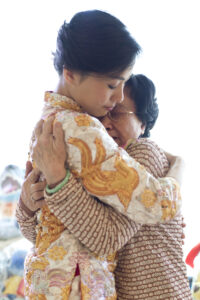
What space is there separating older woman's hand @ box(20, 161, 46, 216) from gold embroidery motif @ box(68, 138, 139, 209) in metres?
0.20

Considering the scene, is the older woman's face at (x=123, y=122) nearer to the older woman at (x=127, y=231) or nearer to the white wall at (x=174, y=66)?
the older woman at (x=127, y=231)

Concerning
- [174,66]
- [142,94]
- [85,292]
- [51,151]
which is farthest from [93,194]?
[174,66]

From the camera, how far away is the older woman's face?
1.41 meters

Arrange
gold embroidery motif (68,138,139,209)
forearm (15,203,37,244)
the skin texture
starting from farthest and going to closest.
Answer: forearm (15,203,37,244)
the skin texture
gold embroidery motif (68,138,139,209)

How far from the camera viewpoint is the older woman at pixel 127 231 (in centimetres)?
103

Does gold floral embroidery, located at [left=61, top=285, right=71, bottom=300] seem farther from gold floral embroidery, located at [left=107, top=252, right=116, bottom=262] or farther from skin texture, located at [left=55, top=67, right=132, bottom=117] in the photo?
skin texture, located at [left=55, top=67, right=132, bottom=117]

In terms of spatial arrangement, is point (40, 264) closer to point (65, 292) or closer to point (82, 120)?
point (65, 292)

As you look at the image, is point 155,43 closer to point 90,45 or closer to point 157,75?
point 157,75

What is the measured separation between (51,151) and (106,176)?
170 mm

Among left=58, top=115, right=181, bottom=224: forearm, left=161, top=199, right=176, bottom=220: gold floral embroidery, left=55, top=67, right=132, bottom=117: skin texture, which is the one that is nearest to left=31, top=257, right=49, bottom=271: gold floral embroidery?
left=58, top=115, right=181, bottom=224: forearm

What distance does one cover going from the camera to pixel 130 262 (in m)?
1.16

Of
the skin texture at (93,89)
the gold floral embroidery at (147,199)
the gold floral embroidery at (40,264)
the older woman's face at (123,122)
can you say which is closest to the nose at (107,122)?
the older woman's face at (123,122)

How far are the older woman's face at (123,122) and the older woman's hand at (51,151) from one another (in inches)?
14.3

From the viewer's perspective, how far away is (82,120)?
1019mm
